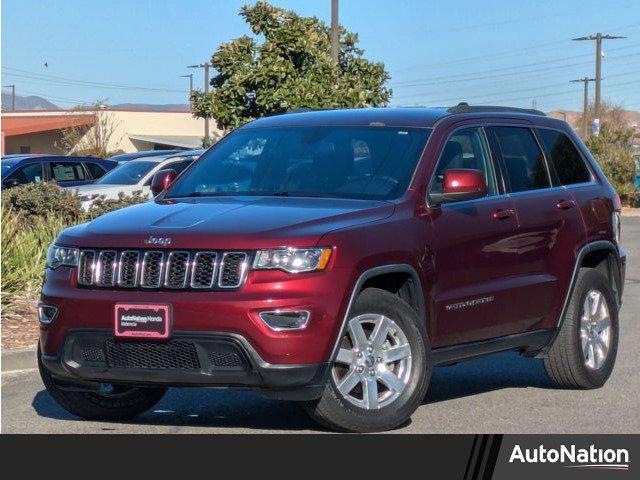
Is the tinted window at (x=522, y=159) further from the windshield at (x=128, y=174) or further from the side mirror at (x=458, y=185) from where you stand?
the windshield at (x=128, y=174)

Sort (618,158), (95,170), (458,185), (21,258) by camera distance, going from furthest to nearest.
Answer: (618,158), (95,170), (21,258), (458,185)

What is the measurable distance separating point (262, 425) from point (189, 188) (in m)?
1.65

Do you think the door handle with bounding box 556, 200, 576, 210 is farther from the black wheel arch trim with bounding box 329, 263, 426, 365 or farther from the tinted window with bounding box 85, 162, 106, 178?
the tinted window with bounding box 85, 162, 106, 178

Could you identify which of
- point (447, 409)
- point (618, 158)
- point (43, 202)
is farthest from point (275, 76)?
point (618, 158)

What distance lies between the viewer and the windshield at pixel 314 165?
7.74 m

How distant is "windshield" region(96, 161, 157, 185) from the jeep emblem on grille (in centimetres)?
Result: 1512

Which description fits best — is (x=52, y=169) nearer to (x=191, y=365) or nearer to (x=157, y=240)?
(x=157, y=240)

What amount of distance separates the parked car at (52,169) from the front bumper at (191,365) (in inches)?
660

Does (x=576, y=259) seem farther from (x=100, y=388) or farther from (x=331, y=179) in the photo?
(x=100, y=388)

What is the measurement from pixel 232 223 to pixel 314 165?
48.7 inches

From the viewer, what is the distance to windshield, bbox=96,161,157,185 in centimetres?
2202

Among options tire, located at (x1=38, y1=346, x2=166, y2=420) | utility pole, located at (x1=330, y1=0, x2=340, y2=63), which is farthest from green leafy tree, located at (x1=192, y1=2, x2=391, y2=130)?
tire, located at (x1=38, y1=346, x2=166, y2=420)

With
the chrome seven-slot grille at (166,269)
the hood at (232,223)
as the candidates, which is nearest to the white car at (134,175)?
the hood at (232,223)

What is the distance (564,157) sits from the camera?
935 cm
